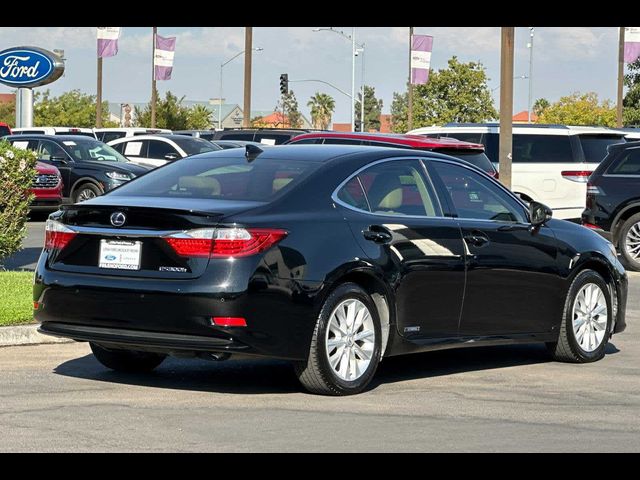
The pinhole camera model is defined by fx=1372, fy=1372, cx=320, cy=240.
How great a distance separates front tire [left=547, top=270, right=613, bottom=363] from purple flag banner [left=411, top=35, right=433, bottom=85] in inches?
1820

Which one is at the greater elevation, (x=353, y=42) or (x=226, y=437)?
(x=353, y=42)

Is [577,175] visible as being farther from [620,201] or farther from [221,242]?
[221,242]

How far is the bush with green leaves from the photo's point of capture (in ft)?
46.9

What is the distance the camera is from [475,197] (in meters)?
9.77

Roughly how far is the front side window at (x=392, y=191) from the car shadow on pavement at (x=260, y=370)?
1178mm

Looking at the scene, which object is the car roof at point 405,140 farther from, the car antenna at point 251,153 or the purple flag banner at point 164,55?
the purple flag banner at point 164,55

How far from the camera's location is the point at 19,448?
6.68m

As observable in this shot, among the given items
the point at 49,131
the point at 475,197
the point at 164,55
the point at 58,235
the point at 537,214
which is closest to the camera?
the point at 58,235

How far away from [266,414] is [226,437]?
30.4 inches

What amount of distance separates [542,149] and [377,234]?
1793 centimetres

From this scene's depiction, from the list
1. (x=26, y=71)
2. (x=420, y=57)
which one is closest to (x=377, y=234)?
(x=26, y=71)
